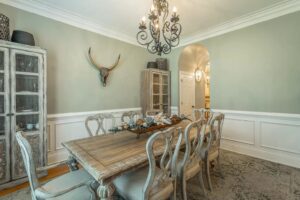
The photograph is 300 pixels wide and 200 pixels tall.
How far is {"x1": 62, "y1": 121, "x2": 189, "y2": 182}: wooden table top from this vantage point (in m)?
1.16

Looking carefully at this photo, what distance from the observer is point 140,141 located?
70.6 inches

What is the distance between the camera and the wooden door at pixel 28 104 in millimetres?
2121

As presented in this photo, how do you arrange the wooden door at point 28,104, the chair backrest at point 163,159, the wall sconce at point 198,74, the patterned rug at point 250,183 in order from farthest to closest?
1. the wall sconce at point 198,74
2. the wooden door at point 28,104
3. the patterned rug at point 250,183
4. the chair backrest at point 163,159

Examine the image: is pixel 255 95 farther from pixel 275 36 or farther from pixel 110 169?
pixel 110 169

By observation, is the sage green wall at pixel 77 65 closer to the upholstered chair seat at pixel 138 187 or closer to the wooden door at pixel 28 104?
the wooden door at pixel 28 104

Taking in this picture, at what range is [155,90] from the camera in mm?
4148

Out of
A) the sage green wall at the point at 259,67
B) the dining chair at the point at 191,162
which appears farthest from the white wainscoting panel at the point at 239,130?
the dining chair at the point at 191,162

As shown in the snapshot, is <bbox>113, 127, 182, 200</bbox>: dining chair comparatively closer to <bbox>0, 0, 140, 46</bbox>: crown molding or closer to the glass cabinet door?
the glass cabinet door

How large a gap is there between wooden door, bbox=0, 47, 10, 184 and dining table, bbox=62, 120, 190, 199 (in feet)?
3.54

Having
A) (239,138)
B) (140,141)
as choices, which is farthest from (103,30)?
(239,138)

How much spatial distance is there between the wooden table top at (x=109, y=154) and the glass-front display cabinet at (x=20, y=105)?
1.00m

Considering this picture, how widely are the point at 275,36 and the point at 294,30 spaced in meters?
0.25

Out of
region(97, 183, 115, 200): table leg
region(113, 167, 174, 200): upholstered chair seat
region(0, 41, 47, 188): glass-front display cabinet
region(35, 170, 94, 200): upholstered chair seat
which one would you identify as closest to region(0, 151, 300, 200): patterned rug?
region(0, 41, 47, 188): glass-front display cabinet

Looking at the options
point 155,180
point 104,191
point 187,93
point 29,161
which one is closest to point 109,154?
point 104,191
